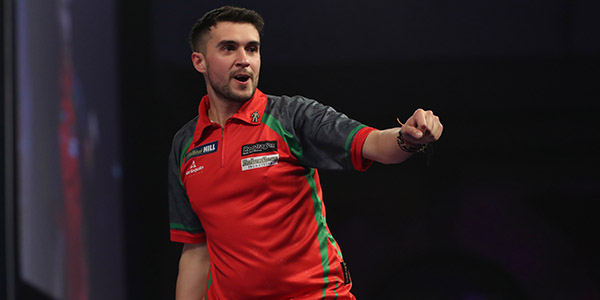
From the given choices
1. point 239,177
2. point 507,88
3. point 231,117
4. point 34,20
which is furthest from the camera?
point 34,20

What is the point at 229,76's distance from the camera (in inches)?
62.6

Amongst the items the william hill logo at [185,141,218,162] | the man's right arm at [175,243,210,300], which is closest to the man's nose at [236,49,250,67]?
the william hill logo at [185,141,218,162]

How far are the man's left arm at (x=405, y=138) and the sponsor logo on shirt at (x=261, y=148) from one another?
0.90ft

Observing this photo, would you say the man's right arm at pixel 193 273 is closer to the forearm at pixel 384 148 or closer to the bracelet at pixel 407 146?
the forearm at pixel 384 148

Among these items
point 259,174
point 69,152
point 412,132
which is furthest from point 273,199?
point 69,152

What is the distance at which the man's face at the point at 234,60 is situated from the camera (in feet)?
5.18

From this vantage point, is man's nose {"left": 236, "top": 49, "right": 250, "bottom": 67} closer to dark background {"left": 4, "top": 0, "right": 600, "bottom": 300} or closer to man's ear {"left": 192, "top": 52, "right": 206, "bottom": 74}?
man's ear {"left": 192, "top": 52, "right": 206, "bottom": 74}

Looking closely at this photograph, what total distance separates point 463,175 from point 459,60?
0.63 metres

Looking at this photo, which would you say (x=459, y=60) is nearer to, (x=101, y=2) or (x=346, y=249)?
(x=346, y=249)

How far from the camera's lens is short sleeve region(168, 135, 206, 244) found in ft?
5.55

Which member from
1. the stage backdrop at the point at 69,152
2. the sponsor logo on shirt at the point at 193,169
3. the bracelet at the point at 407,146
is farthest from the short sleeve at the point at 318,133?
the stage backdrop at the point at 69,152

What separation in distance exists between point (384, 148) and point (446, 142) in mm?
1800

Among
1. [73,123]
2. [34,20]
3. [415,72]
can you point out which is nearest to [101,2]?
[34,20]

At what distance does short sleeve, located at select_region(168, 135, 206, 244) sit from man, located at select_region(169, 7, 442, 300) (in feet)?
0.25
